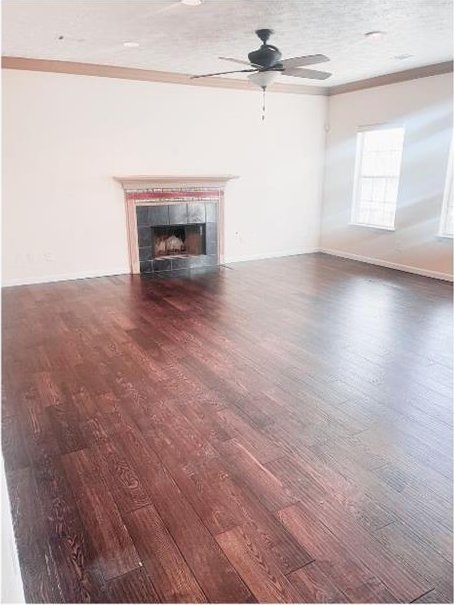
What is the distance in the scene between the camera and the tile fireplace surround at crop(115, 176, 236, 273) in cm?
642

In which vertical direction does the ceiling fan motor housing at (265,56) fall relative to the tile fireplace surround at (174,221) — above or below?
above

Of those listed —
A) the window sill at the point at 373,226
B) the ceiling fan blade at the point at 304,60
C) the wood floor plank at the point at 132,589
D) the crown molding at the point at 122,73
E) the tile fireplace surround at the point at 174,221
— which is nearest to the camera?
the wood floor plank at the point at 132,589

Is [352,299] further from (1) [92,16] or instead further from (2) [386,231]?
(1) [92,16]

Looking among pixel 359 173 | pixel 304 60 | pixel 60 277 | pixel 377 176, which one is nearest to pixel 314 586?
pixel 304 60

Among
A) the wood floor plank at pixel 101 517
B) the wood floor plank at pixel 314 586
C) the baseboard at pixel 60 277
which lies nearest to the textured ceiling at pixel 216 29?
the baseboard at pixel 60 277

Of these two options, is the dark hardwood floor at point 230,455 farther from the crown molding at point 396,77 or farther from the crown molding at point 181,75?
the crown molding at point 396,77

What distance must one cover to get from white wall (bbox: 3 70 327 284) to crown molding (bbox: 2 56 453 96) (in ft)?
0.27

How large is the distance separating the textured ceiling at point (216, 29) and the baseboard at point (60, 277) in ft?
8.98

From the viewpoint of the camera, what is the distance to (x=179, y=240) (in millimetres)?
7176

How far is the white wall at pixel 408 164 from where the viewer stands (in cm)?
601

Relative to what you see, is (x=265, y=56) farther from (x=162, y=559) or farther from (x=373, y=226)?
(x=162, y=559)

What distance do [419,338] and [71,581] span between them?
3.49 meters

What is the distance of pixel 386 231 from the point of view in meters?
6.97

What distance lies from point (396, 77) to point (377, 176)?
56.9 inches
